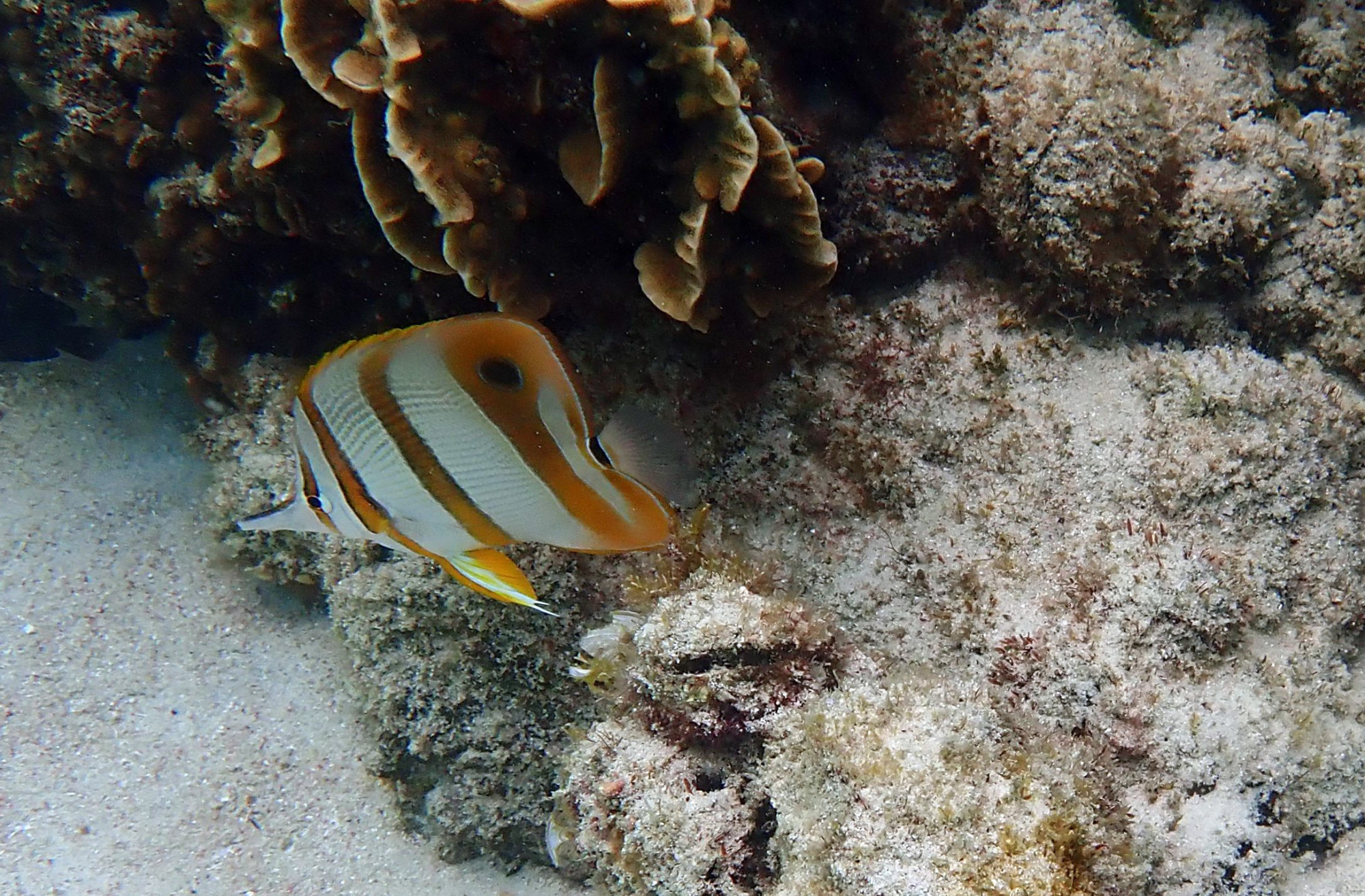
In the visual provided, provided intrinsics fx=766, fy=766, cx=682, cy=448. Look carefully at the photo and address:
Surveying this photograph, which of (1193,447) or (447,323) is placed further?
(1193,447)

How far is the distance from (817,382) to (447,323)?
1.41m

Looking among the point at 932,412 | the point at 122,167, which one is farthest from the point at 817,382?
the point at 122,167

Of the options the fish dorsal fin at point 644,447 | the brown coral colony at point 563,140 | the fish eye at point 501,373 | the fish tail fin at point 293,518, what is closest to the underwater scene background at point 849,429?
the brown coral colony at point 563,140

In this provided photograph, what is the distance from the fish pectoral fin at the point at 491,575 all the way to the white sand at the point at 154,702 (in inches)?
85.2

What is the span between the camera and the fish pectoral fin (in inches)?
70.7

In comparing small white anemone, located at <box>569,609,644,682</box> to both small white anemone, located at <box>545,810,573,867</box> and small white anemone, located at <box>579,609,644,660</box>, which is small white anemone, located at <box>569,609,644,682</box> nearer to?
small white anemone, located at <box>579,609,644,660</box>

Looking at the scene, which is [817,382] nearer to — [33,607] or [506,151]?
[506,151]

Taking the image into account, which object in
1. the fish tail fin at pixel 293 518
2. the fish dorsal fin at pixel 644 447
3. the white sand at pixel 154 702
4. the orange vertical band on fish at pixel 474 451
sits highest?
the fish dorsal fin at pixel 644 447

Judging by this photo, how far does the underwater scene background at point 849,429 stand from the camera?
202cm

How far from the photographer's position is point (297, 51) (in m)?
2.39

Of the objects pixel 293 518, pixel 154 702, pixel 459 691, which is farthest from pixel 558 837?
pixel 154 702

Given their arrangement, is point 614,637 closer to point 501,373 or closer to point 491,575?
point 491,575

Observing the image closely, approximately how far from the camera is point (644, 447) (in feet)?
5.44

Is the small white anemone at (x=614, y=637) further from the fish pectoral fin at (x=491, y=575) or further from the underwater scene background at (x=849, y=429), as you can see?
the fish pectoral fin at (x=491, y=575)
